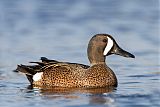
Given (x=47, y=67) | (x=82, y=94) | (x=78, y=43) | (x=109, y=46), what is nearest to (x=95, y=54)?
(x=109, y=46)

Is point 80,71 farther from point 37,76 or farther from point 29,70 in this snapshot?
point 29,70

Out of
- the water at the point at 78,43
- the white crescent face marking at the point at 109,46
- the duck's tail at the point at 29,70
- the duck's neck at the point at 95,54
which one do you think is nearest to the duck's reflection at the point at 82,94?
the water at the point at 78,43

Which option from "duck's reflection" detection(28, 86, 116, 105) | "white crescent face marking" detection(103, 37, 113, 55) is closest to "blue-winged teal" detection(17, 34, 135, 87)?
"white crescent face marking" detection(103, 37, 113, 55)

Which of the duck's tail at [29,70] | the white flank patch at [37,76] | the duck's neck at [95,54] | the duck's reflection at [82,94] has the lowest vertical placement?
the duck's reflection at [82,94]

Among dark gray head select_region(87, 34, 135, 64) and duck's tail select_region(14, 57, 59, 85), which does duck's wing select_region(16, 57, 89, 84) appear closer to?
duck's tail select_region(14, 57, 59, 85)

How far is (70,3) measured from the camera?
75.0ft

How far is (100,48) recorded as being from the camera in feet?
43.9

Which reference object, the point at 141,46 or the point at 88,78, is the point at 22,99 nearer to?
the point at 88,78

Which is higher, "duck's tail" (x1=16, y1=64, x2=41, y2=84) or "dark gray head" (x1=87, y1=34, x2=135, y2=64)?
"dark gray head" (x1=87, y1=34, x2=135, y2=64)

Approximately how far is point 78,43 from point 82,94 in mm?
4773

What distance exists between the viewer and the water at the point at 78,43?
11648mm

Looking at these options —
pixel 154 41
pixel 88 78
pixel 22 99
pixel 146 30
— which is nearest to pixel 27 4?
pixel 146 30

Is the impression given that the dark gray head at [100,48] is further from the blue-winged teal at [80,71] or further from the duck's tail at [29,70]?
the duck's tail at [29,70]

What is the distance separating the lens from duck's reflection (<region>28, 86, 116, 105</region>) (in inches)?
453
